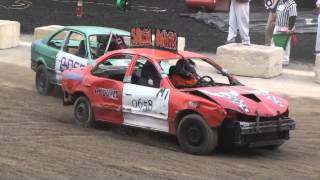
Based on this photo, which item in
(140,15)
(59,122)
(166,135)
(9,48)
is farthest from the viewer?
(140,15)

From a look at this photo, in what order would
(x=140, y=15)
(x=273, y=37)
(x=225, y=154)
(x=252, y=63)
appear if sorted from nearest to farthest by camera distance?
(x=225, y=154) < (x=252, y=63) < (x=273, y=37) < (x=140, y=15)

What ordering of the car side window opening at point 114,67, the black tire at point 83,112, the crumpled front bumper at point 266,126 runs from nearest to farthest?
the crumpled front bumper at point 266,126 < the car side window opening at point 114,67 < the black tire at point 83,112

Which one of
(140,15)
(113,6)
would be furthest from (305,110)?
(113,6)

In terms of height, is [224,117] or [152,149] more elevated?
[224,117]

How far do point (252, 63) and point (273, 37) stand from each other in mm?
1698

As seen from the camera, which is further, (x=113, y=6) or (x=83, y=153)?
(x=113, y=6)

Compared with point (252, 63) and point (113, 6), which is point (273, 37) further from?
point (113, 6)

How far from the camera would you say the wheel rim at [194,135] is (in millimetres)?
8859

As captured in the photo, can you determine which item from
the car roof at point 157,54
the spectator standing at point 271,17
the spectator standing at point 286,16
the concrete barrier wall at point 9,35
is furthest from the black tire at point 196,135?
the concrete barrier wall at point 9,35

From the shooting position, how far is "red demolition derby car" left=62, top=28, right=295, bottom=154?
346 inches

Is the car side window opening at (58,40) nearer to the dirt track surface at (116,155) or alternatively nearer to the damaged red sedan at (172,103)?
the dirt track surface at (116,155)

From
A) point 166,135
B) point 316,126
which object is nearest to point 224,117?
point 166,135

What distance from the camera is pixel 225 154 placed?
916cm

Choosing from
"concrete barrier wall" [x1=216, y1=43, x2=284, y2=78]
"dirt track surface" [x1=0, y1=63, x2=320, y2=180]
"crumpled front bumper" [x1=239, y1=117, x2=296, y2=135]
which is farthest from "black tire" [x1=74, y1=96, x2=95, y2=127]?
"concrete barrier wall" [x1=216, y1=43, x2=284, y2=78]
